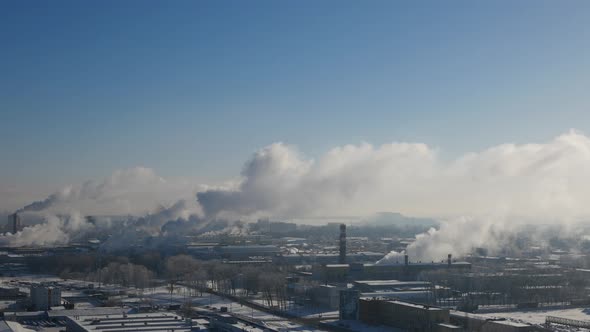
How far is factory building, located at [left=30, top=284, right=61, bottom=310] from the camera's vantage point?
43.2 m

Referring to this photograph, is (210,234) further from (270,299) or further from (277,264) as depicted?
(270,299)

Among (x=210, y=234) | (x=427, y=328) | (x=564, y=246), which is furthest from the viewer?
(x=210, y=234)

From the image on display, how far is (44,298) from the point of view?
43.6m

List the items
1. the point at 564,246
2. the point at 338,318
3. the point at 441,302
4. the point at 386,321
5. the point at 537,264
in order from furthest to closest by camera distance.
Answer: the point at 564,246 < the point at 537,264 < the point at 441,302 < the point at 338,318 < the point at 386,321

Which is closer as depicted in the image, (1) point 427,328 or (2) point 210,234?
(1) point 427,328

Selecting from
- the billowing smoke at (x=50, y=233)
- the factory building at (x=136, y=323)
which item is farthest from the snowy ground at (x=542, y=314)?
the billowing smoke at (x=50, y=233)

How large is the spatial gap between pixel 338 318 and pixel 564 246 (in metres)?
72.8

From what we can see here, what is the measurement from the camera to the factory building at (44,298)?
43.2m

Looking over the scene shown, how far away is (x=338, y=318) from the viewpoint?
42781 mm

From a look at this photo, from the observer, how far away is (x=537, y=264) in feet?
237

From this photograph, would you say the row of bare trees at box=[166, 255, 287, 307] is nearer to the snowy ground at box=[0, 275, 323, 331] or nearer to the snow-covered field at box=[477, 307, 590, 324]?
the snowy ground at box=[0, 275, 323, 331]

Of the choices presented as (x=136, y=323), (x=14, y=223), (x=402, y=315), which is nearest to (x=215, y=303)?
(x=136, y=323)

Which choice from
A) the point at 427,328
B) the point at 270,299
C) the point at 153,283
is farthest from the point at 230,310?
the point at 153,283

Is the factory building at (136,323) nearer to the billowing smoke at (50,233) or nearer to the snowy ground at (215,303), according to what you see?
the snowy ground at (215,303)
